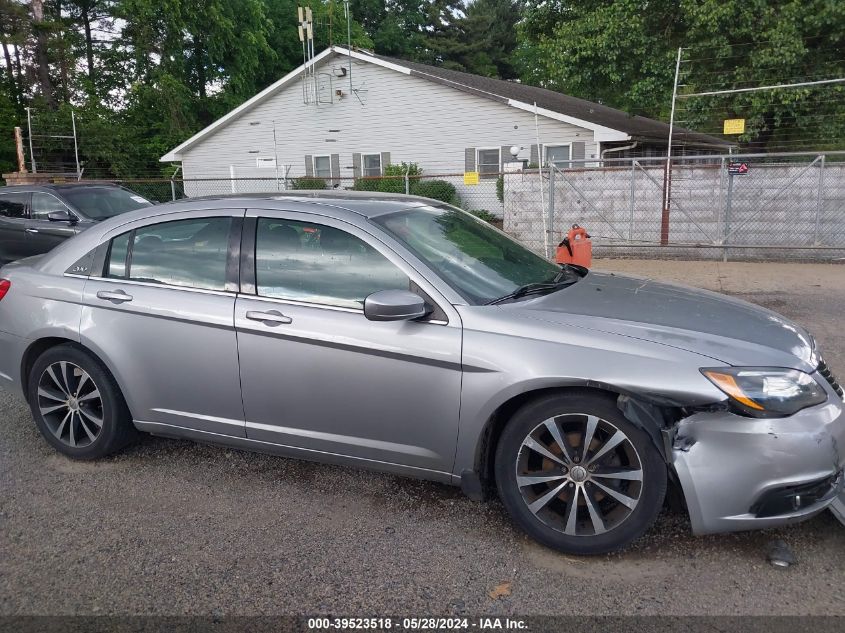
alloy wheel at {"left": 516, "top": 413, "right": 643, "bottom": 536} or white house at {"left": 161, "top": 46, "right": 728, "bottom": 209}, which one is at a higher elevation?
white house at {"left": 161, "top": 46, "right": 728, "bottom": 209}

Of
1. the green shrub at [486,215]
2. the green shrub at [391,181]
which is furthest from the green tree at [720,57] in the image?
the green shrub at [391,181]

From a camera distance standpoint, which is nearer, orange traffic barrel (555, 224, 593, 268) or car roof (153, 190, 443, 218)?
car roof (153, 190, 443, 218)

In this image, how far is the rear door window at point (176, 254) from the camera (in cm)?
374

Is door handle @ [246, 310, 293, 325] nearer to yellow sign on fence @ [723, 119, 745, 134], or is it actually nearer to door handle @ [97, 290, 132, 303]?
door handle @ [97, 290, 132, 303]

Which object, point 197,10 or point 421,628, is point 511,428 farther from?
point 197,10

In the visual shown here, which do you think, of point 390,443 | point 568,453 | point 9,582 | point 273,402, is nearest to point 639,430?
point 568,453

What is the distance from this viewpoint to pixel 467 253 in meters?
3.80

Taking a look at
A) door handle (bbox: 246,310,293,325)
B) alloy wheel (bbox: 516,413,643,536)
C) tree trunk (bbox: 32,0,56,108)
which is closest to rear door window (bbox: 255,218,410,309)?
door handle (bbox: 246,310,293,325)

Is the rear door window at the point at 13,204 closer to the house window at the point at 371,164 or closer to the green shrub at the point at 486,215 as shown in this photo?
the green shrub at the point at 486,215

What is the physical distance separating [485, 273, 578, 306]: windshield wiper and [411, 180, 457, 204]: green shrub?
640 inches

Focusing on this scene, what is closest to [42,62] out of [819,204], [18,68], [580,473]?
[18,68]

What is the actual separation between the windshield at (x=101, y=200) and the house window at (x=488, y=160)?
12111 mm

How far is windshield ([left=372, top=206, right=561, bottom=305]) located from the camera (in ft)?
11.3

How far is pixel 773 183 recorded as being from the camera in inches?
499
